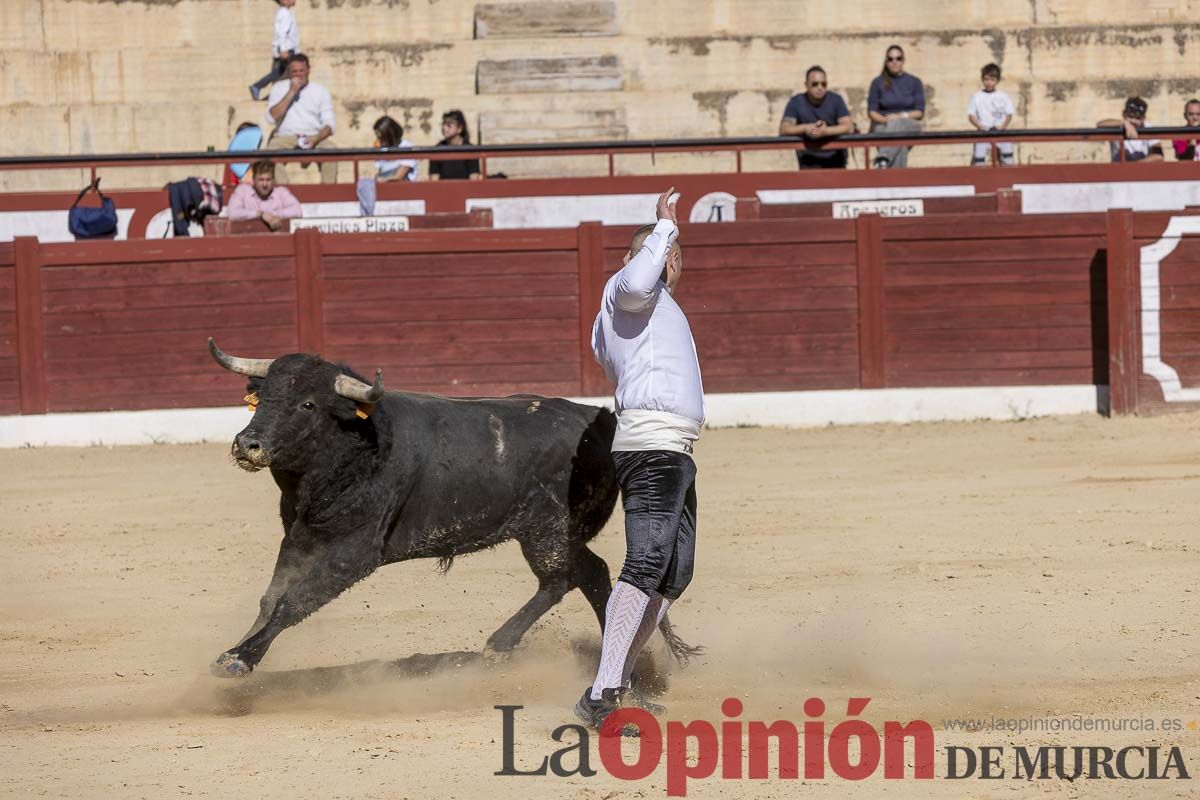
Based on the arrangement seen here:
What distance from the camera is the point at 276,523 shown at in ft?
27.2

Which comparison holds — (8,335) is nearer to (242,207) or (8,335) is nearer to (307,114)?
(242,207)

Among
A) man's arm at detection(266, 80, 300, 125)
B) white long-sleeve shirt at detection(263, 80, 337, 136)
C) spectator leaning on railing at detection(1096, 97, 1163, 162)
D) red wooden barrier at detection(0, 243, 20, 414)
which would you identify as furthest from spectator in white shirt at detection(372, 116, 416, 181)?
spectator leaning on railing at detection(1096, 97, 1163, 162)

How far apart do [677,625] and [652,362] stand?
1.76 m

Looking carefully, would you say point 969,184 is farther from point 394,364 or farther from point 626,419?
point 626,419

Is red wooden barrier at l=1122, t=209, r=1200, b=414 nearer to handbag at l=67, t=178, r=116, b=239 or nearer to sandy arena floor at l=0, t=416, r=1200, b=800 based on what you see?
sandy arena floor at l=0, t=416, r=1200, b=800

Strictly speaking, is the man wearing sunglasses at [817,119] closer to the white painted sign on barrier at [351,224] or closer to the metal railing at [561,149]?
the metal railing at [561,149]

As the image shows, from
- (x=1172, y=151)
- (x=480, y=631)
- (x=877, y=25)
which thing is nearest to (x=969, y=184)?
(x=1172, y=151)

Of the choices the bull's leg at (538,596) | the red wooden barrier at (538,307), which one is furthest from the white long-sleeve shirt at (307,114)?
the bull's leg at (538,596)

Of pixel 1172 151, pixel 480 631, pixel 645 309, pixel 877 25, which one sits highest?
pixel 877 25

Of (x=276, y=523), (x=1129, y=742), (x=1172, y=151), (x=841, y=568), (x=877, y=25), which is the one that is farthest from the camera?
(x=877, y=25)

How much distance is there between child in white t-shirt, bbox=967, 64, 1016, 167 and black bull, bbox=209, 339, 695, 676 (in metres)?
8.50

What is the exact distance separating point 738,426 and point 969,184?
2.72m

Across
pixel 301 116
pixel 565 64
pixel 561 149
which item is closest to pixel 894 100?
pixel 561 149

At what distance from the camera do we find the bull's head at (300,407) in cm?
481
